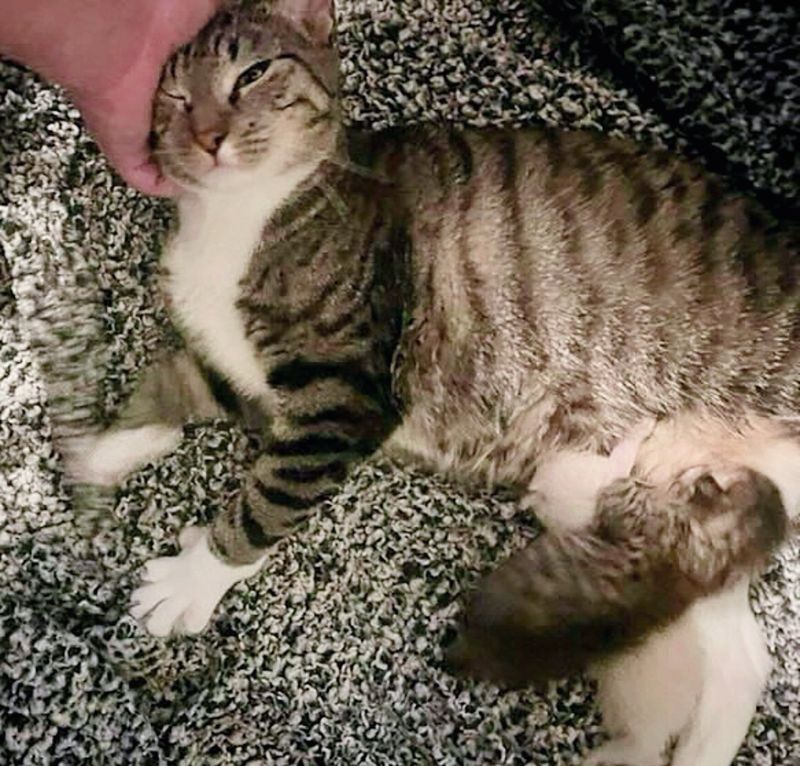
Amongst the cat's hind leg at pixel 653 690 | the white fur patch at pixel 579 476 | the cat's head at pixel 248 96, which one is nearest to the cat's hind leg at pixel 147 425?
the cat's head at pixel 248 96

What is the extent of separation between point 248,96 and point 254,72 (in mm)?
24

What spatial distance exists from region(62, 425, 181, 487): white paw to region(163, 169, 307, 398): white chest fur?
0.41ft

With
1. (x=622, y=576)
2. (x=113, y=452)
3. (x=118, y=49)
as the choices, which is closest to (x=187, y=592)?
(x=113, y=452)

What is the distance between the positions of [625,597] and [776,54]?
58cm

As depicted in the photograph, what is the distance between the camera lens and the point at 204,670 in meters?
1.16

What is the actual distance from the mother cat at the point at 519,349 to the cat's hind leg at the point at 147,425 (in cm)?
6

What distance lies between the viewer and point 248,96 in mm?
1050

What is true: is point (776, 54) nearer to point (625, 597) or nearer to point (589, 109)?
point (589, 109)

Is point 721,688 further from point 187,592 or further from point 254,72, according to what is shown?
point 254,72

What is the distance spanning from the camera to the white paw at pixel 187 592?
1.15 meters

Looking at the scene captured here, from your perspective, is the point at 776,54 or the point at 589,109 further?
the point at 589,109

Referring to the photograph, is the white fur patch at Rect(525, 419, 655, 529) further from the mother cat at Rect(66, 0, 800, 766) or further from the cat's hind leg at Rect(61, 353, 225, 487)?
the cat's hind leg at Rect(61, 353, 225, 487)

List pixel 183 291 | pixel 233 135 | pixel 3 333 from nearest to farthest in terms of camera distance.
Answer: pixel 233 135, pixel 183 291, pixel 3 333

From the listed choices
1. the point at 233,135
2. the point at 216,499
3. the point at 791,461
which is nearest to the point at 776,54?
the point at 791,461
